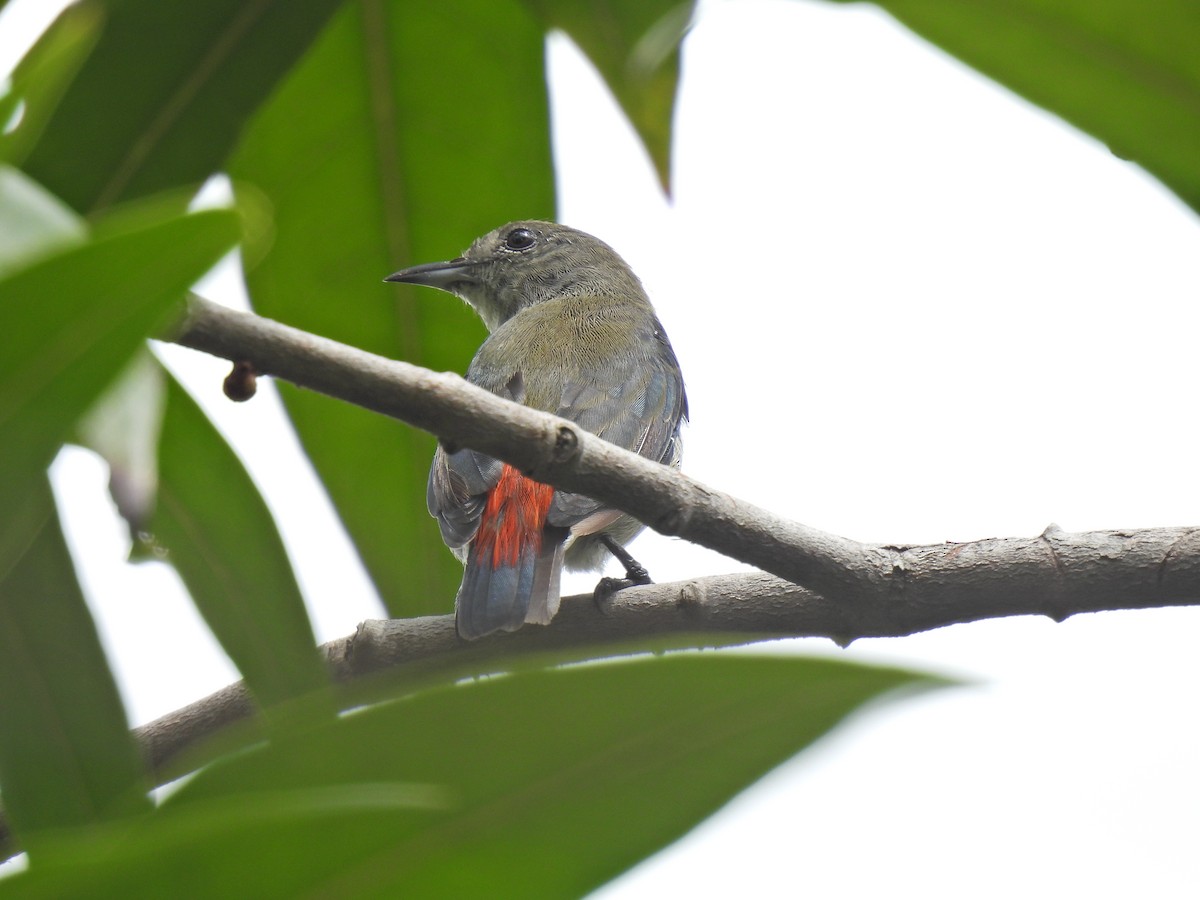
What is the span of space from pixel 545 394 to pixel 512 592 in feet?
4.34

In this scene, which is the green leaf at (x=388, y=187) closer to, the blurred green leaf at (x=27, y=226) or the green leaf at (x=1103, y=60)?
the green leaf at (x=1103, y=60)

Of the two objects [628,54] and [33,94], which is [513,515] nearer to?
[628,54]

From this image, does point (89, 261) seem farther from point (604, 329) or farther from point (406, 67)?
point (604, 329)

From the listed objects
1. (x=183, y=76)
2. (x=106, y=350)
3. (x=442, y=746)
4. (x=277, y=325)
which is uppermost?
(x=183, y=76)

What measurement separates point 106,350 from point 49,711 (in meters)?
0.96

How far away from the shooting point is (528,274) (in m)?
6.46

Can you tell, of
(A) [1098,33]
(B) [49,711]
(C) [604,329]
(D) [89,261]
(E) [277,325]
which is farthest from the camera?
(C) [604,329]

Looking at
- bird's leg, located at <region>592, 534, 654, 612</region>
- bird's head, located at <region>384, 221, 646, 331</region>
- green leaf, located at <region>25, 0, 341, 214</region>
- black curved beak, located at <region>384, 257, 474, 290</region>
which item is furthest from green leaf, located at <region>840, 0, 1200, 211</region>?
bird's head, located at <region>384, 221, 646, 331</region>

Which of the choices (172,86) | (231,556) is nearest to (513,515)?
(231,556)

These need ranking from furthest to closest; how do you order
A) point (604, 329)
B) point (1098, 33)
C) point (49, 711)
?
1. point (604, 329)
2. point (49, 711)
3. point (1098, 33)

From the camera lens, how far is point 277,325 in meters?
1.53

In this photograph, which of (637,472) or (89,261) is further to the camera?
(637,472)

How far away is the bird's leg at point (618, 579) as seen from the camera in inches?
126

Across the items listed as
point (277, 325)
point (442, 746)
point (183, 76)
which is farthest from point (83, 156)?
point (442, 746)
